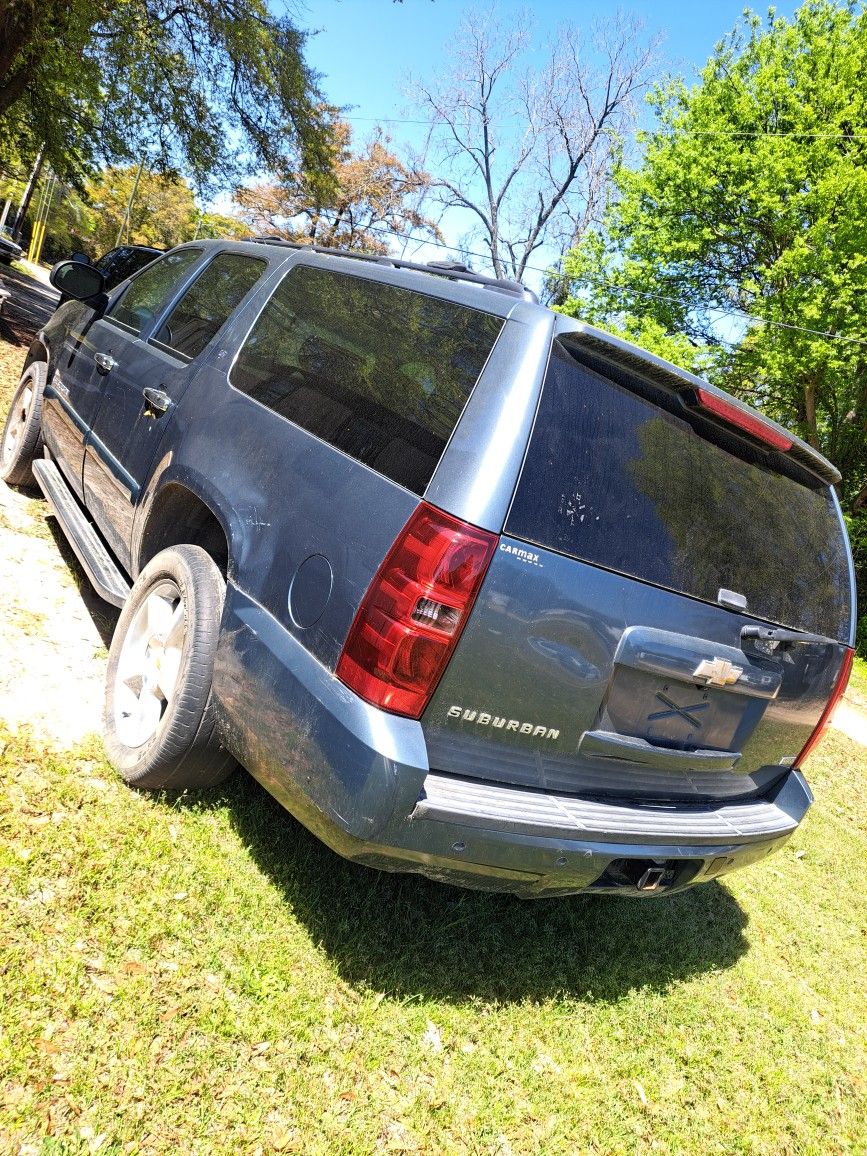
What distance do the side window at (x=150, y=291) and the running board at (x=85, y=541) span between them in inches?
36.9

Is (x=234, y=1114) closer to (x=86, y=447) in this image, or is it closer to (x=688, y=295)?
(x=86, y=447)

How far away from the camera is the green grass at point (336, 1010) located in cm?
203

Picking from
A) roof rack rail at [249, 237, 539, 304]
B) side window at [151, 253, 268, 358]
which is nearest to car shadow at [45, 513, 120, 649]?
side window at [151, 253, 268, 358]

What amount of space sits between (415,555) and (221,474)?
1075 millimetres

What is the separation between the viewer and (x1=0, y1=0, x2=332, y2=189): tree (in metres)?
12.4

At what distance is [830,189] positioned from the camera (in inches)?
640

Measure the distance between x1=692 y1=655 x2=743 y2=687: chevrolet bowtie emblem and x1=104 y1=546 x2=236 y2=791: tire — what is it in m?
1.51

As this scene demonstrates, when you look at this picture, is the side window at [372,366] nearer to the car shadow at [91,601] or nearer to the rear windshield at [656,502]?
the rear windshield at [656,502]

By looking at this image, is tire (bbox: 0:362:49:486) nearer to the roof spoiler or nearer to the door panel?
the door panel

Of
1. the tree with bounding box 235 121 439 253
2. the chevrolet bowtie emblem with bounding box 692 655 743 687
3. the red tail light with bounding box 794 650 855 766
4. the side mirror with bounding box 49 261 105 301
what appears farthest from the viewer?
the tree with bounding box 235 121 439 253

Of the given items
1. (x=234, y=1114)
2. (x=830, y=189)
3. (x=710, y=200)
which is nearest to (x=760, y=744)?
(x=234, y=1114)

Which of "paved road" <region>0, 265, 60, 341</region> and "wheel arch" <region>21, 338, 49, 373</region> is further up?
"wheel arch" <region>21, 338, 49, 373</region>

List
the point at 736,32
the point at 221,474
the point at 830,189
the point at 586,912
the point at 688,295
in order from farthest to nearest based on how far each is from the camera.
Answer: the point at 688,295 → the point at 736,32 → the point at 830,189 → the point at 586,912 → the point at 221,474

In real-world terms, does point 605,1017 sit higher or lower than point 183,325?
lower
